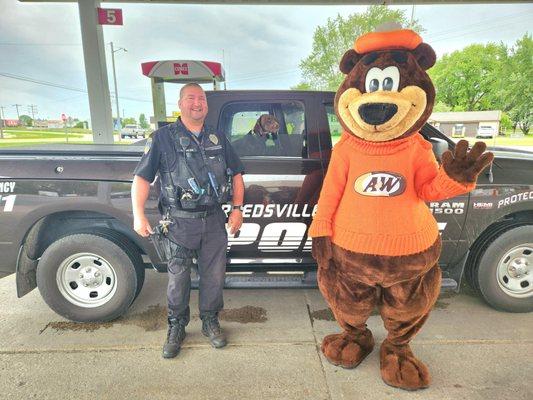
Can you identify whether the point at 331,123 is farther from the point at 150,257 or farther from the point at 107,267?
the point at 107,267

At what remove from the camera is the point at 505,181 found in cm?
278

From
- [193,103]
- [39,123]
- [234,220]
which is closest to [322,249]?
[234,220]

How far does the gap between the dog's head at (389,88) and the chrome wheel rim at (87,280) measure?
2.14 meters

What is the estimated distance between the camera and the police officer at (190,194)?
2.29m

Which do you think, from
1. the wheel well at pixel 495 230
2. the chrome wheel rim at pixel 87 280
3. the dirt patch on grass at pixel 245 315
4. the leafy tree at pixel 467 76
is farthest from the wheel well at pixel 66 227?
the leafy tree at pixel 467 76

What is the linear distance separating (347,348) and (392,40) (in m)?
1.88

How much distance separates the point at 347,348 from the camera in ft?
7.84

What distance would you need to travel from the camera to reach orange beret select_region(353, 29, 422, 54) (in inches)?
75.9

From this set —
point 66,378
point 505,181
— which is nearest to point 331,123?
point 505,181

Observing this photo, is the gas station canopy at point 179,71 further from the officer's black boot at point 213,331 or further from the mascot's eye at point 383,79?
the mascot's eye at point 383,79

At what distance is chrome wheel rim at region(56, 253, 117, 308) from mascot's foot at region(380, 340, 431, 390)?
6.73 ft

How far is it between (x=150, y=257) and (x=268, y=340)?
1115 mm

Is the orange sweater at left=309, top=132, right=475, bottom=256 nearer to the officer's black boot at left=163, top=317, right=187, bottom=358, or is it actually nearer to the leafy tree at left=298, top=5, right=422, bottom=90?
the officer's black boot at left=163, top=317, right=187, bottom=358

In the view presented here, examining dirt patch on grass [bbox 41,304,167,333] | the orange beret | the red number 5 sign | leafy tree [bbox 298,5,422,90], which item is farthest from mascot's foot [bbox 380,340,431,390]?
leafy tree [bbox 298,5,422,90]
